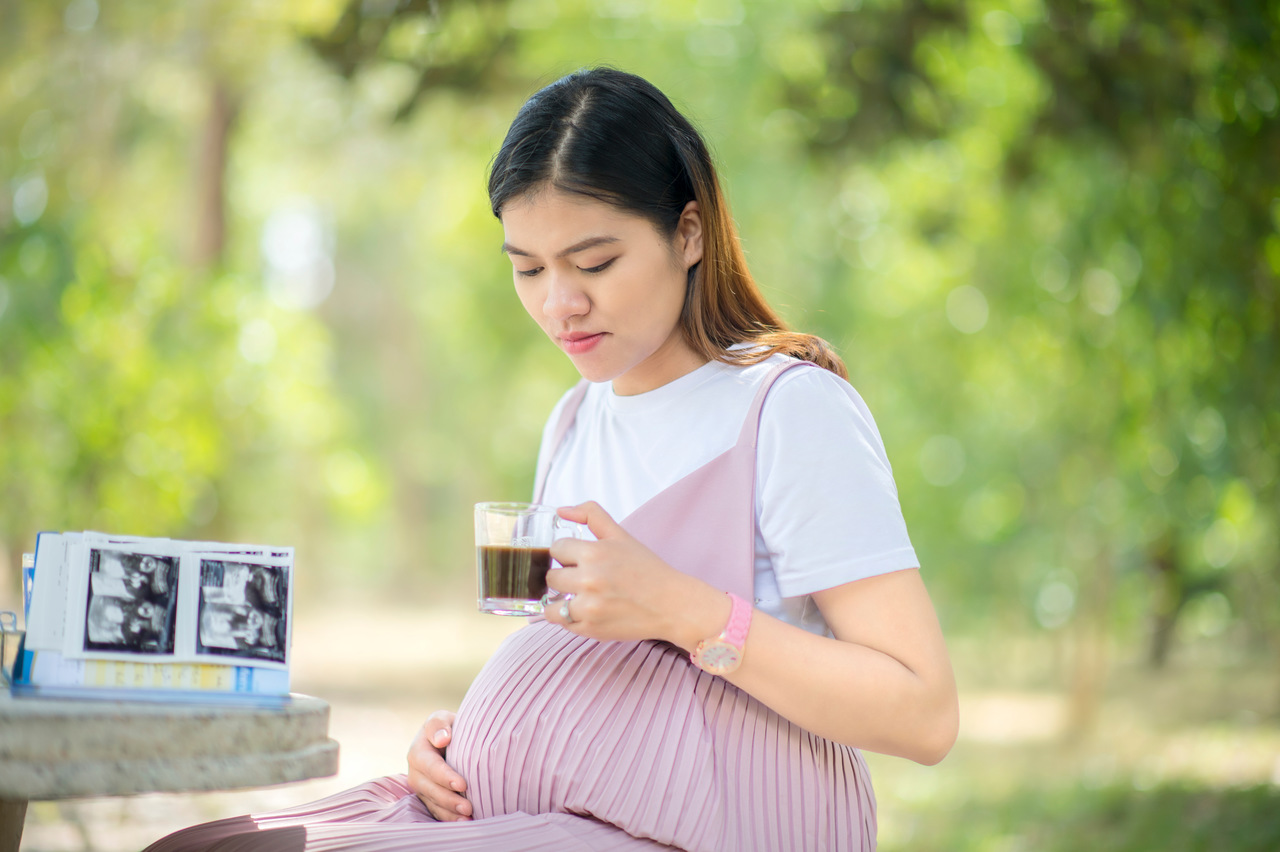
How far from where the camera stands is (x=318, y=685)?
1270 centimetres

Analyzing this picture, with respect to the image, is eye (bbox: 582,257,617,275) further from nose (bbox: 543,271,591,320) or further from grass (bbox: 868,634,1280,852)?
grass (bbox: 868,634,1280,852)

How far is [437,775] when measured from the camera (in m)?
1.80

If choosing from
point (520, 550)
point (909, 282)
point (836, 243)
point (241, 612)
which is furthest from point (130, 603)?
point (836, 243)

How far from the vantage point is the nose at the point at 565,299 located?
182cm

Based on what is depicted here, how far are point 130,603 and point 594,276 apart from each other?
0.87 meters

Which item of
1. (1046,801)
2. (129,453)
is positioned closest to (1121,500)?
(1046,801)

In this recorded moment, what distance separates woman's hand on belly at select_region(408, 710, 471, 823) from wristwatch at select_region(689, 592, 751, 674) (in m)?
0.51

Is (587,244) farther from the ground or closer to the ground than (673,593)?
farther from the ground

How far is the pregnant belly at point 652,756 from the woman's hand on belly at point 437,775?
0.02m

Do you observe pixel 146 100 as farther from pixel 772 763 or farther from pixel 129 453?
pixel 772 763

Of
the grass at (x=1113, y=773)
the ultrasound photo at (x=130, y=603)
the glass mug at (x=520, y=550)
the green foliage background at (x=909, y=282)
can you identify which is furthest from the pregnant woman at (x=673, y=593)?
the grass at (x=1113, y=773)

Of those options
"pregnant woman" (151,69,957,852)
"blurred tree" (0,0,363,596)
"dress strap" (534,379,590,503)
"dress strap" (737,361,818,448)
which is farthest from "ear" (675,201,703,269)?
"blurred tree" (0,0,363,596)

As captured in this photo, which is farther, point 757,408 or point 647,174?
point 647,174

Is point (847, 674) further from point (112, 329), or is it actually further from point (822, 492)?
point (112, 329)
